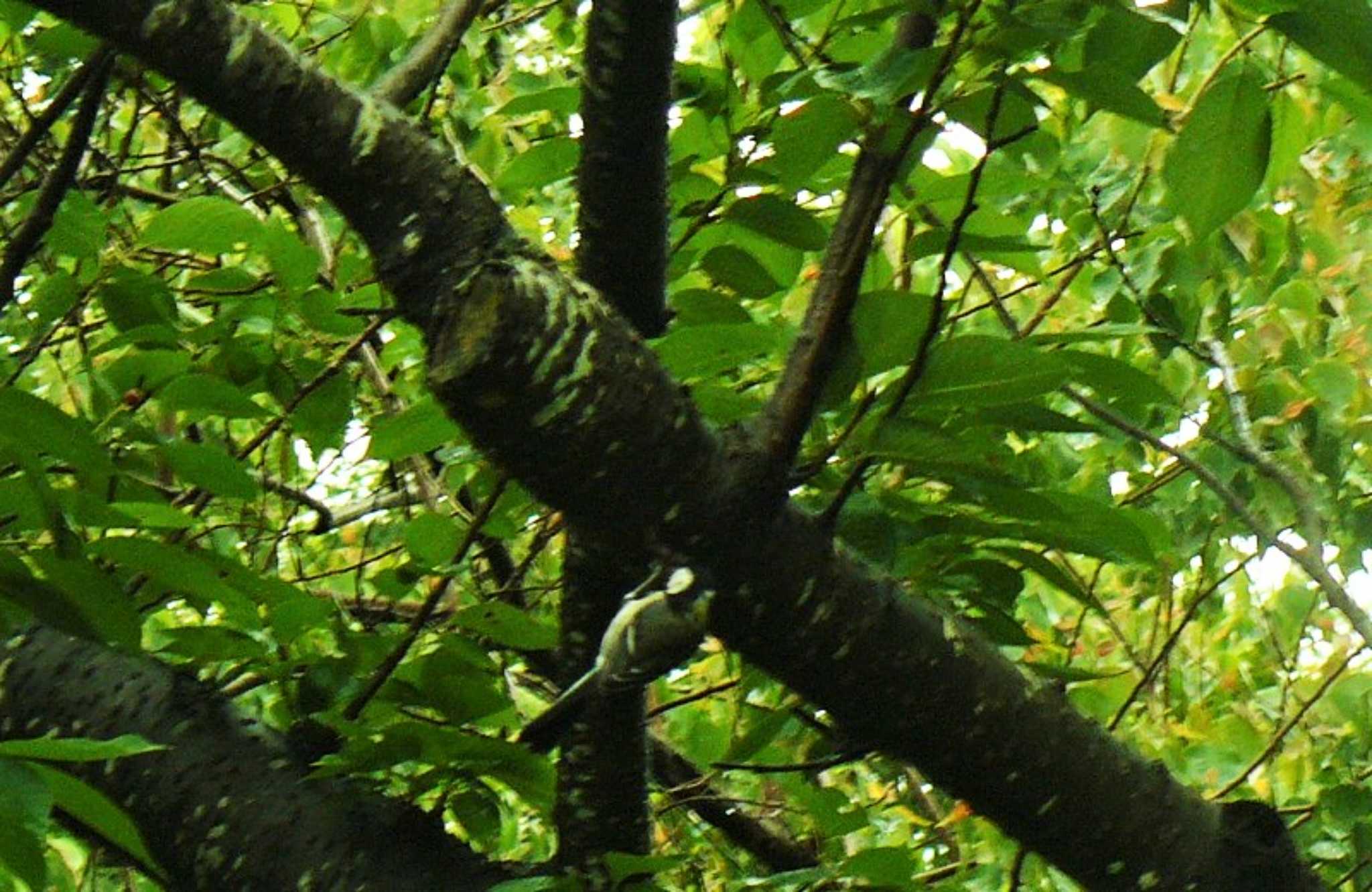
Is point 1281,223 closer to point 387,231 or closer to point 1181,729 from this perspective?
point 1181,729

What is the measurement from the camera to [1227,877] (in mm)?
1208

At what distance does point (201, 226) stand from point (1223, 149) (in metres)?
0.79

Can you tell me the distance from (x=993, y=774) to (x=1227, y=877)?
0.74 feet

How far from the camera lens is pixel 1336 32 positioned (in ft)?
2.93

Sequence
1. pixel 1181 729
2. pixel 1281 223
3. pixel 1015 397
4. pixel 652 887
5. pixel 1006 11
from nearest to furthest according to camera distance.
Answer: pixel 1006 11 → pixel 1015 397 → pixel 652 887 → pixel 1281 223 → pixel 1181 729

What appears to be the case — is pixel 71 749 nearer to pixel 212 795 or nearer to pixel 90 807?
pixel 90 807

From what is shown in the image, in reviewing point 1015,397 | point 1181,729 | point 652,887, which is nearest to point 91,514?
point 652,887

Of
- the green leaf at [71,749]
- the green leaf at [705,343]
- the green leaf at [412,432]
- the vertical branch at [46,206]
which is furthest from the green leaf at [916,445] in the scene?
the vertical branch at [46,206]

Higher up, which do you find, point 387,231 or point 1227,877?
point 387,231

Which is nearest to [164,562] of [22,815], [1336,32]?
[22,815]

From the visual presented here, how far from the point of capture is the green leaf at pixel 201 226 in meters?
1.29

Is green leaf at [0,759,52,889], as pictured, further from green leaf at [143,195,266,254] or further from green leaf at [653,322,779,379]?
green leaf at [143,195,266,254]

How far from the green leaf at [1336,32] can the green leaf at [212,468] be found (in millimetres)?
801

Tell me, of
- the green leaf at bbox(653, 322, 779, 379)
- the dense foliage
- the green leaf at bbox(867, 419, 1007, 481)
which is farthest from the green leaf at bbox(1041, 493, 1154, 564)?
the green leaf at bbox(653, 322, 779, 379)
